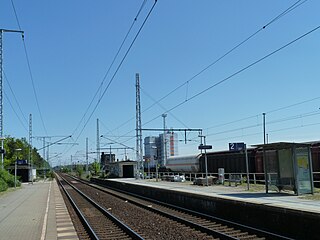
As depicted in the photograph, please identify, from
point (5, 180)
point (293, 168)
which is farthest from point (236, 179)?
point (5, 180)

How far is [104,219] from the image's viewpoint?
16234 millimetres

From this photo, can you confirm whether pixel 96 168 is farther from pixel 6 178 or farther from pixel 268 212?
pixel 268 212

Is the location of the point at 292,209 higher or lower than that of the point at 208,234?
higher

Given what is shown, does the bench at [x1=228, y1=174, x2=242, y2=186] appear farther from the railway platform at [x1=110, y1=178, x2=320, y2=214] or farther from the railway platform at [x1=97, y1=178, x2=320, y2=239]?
the railway platform at [x1=97, y1=178, x2=320, y2=239]

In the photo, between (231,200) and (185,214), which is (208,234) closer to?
(231,200)

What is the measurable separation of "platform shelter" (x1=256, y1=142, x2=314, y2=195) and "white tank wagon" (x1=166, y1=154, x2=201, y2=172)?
26.3 m

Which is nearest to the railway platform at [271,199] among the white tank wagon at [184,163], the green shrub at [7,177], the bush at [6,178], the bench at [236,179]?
the bench at [236,179]

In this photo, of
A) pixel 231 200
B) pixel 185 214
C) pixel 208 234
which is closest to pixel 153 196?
pixel 185 214

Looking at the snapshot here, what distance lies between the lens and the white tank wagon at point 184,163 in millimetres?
46188

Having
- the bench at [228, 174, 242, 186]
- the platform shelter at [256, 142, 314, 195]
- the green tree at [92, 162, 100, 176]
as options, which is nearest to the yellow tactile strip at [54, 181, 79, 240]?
the platform shelter at [256, 142, 314, 195]

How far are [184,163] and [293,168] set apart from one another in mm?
32518

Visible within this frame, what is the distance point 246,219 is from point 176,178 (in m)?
26.0

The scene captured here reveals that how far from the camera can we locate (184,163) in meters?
50.0

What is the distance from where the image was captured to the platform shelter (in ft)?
58.5
